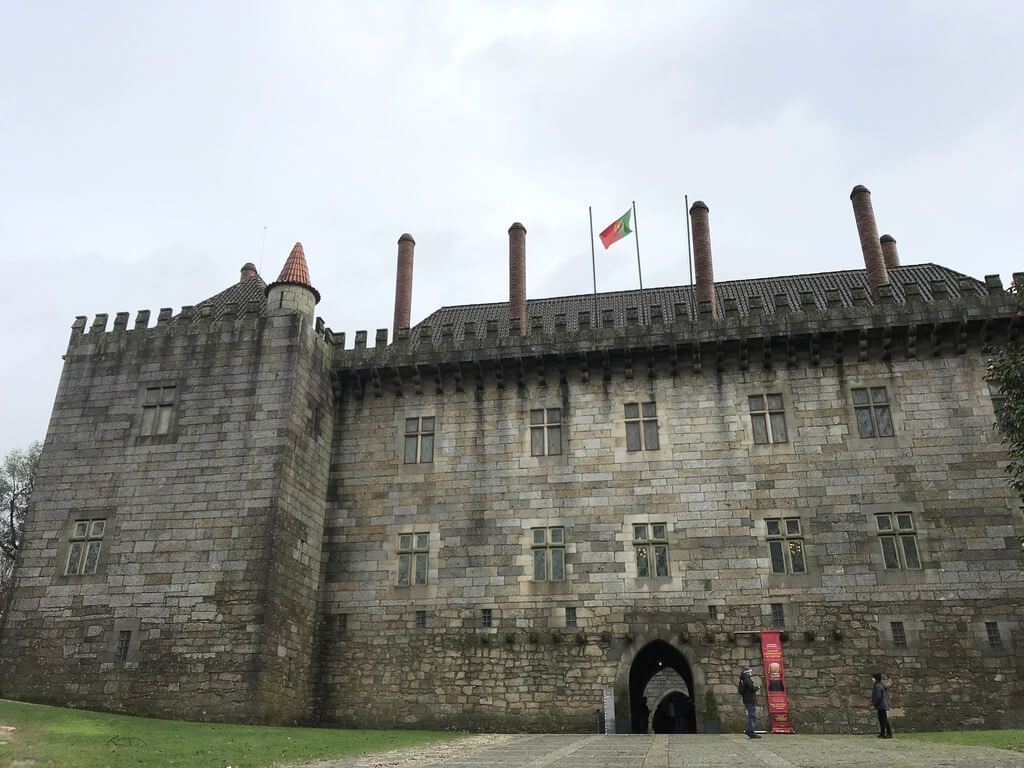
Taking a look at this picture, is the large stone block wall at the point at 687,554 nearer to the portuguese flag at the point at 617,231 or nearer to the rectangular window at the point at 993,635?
the rectangular window at the point at 993,635

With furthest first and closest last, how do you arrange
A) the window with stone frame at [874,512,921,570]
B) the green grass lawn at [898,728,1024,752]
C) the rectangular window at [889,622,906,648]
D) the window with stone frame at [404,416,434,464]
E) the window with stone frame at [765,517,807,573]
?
the window with stone frame at [404,416,434,464], the window with stone frame at [765,517,807,573], the window with stone frame at [874,512,921,570], the rectangular window at [889,622,906,648], the green grass lawn at [898,728,1024,752]

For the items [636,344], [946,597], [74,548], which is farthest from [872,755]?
[74,548]

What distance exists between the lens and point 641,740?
16609mm

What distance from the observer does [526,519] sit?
2406 centimetres

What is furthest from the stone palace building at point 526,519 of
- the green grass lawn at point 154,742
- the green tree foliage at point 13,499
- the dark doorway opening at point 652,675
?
the green tree foliage at point 13,499

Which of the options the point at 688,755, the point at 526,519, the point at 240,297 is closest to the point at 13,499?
the point at 240,297

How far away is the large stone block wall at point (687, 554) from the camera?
2116 centimetres

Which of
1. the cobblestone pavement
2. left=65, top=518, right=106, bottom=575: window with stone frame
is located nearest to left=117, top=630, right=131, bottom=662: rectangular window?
left=65, top=518, right=106, bottom=575: window with stone frame

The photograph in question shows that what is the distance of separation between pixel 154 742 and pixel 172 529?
830 cm

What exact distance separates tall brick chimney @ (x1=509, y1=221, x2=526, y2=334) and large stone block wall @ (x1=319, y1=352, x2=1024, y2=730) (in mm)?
3628

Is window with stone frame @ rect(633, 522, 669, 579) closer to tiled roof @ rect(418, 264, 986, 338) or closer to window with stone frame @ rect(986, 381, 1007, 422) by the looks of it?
tiled roof @ rect(418, 264, 986, 338)

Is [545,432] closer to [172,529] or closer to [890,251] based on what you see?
[172,529]

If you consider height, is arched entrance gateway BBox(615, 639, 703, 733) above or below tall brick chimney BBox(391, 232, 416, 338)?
below

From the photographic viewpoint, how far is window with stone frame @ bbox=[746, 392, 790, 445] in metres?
23.9
